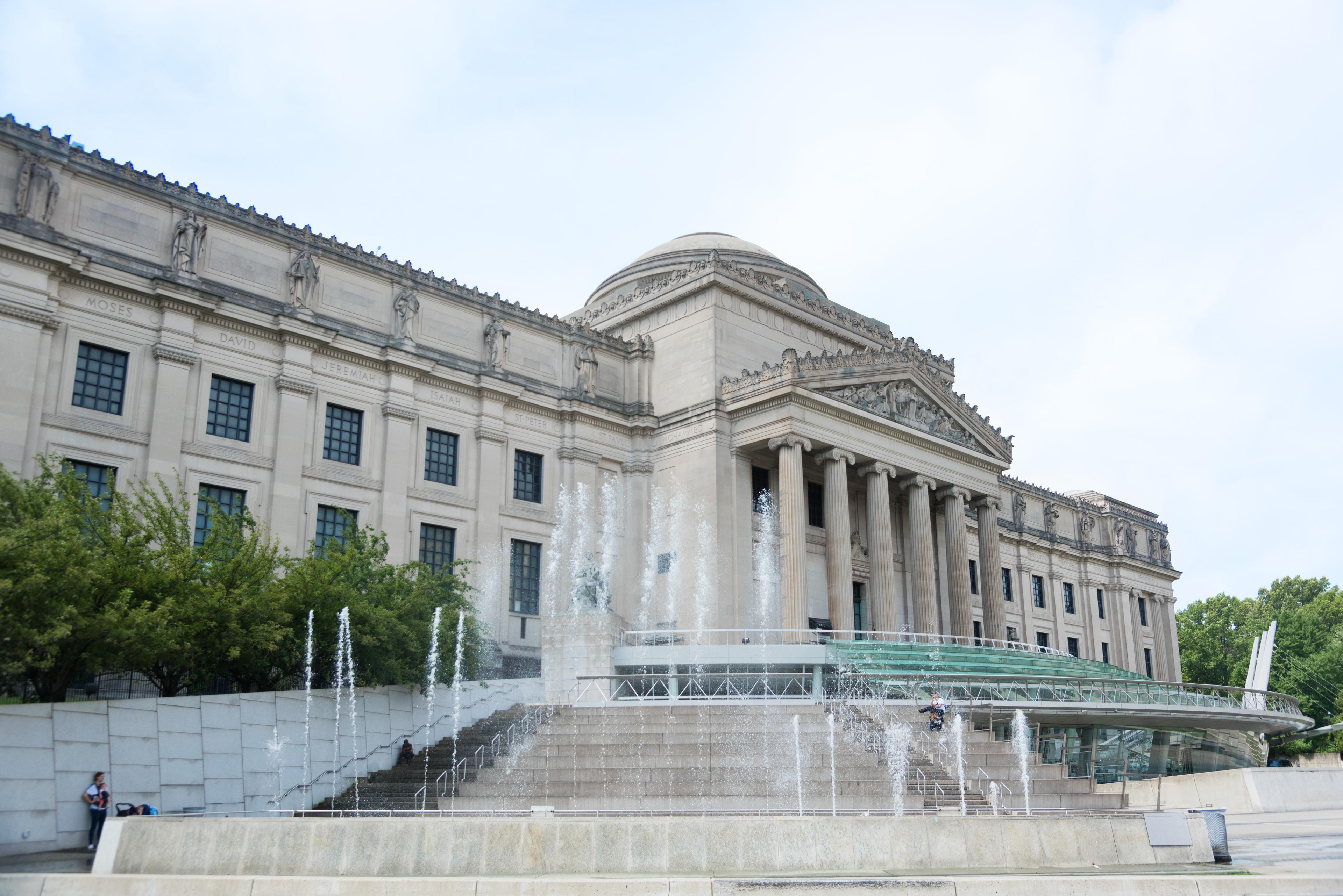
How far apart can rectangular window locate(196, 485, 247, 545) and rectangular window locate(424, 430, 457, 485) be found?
7316 mm

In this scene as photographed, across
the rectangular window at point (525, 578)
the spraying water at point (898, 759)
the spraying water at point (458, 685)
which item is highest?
the rectangular window at point (525, 578)

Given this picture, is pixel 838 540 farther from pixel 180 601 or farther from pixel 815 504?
pixel 180 601

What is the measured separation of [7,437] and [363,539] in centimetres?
1018

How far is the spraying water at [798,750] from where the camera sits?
2308 centimetres

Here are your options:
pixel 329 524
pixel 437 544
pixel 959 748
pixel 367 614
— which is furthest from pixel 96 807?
pixel 437 544

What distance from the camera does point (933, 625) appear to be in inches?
1843

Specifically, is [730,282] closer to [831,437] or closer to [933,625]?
[831,437]

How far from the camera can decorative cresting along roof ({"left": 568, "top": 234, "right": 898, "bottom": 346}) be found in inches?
1896

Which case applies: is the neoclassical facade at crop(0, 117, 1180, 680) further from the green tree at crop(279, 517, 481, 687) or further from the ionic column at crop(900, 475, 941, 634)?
the green tree at crop(279, 517, 481, 687)

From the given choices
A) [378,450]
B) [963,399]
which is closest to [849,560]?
[963,399]

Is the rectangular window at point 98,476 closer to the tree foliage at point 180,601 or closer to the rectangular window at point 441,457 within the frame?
the tree foliage at point 180,601

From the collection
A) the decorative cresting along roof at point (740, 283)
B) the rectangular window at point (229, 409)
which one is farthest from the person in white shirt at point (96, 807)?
the decorative cresting along roof at point (740, 283)

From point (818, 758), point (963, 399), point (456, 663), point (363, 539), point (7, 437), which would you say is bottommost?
point (818, 758)

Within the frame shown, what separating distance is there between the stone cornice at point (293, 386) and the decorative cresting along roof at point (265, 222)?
5.06m
